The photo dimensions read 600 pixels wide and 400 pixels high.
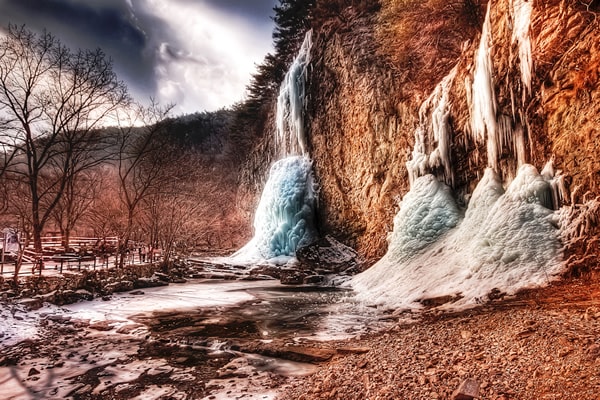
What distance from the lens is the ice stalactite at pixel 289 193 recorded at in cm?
2097

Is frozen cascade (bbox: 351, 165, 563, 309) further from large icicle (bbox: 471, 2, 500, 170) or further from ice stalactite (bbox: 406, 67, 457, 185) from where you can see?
large icicle (bbox: 471, 2, 500, 170)

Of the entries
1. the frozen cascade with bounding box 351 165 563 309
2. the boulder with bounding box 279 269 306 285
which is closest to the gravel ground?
the frozen cascade with bounding box 351 165 563 309

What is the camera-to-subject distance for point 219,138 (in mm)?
52844

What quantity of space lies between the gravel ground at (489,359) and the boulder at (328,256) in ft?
35.8

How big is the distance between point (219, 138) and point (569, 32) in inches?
1894

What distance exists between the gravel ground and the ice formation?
48.4 ft

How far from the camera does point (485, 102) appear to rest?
10.7 m

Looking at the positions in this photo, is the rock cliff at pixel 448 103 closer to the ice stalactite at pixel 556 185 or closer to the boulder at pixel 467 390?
the ice stalactite at pixel 556 185

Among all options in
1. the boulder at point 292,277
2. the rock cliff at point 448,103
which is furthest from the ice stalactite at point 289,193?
the boulder at point 292,277

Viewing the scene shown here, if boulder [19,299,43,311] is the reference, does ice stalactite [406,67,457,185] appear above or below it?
above

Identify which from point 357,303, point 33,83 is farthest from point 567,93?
point 33,83

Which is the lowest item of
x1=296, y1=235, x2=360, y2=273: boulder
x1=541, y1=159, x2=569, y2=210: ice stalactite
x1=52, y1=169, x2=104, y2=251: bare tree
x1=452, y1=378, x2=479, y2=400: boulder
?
x1=452, y1=378, x2=479, y2=400: boulder

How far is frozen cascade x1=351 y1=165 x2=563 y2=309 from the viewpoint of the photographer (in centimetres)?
762

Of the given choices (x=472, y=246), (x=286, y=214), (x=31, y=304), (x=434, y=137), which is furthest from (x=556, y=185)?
(x=286, y=214)
